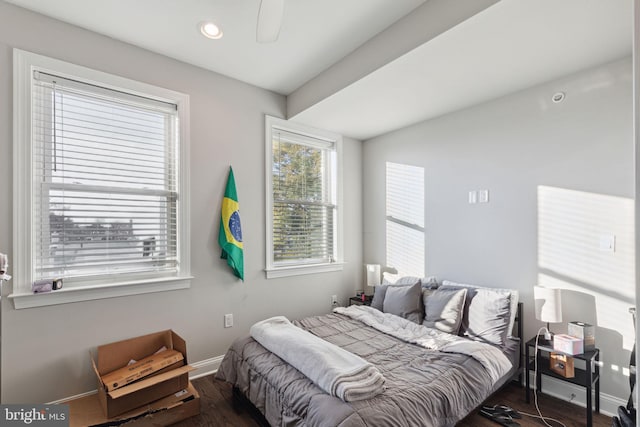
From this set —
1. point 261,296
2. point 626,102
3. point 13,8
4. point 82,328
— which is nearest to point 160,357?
point 82,328

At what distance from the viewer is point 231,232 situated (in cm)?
293

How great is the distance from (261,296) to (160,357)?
42.5 inches

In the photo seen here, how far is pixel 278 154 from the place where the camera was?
345 cm

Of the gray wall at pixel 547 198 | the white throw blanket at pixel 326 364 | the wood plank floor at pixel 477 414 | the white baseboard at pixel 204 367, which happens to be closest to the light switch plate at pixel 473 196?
the gray wall at pixel 547 198

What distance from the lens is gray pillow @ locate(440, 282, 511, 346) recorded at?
2.49 metres

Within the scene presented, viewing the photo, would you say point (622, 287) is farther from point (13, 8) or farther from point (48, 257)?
point (13, 8)

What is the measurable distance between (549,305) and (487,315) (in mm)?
445

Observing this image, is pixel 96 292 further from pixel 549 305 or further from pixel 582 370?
pixel 582 370

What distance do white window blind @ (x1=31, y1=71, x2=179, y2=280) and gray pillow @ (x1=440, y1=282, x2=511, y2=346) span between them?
264 cm

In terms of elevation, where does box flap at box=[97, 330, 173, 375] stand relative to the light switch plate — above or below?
below

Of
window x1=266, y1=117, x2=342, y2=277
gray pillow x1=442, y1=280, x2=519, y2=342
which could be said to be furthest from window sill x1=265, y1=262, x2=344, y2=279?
gray pillow x1=442, y1=280, x2=519, y2=342

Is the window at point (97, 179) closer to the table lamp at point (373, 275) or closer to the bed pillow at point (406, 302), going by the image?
the bed pillow at point (406, 302)

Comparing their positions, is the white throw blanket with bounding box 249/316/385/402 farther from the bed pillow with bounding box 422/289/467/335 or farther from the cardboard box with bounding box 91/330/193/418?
the bed pillow with bounding box 422/289/467/335

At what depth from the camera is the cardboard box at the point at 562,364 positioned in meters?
2.17
